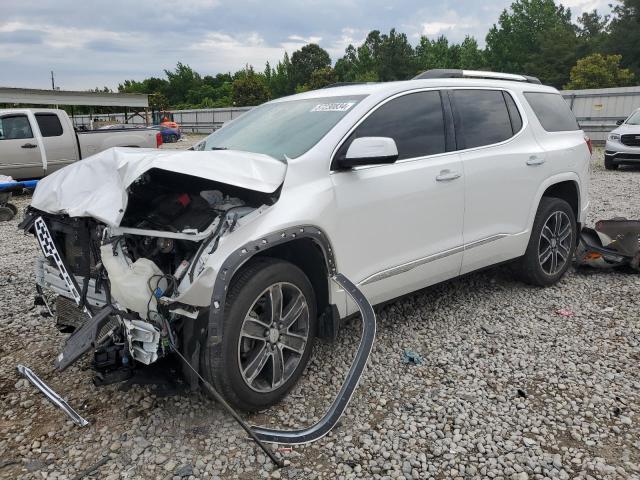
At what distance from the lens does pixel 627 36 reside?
45438 millimetres

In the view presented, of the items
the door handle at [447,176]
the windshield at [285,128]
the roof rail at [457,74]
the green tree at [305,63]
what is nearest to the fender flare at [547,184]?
the roof rail at [457,74]

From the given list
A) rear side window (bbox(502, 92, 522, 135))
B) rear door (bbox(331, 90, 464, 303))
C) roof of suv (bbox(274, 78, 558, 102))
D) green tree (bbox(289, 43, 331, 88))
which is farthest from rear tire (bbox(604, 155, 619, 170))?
green tree (bbox(289, 43, 331, 88))

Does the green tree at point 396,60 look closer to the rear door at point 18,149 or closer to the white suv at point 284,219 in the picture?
the rear door at point 18,149

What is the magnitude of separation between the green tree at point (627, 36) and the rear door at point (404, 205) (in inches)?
1971

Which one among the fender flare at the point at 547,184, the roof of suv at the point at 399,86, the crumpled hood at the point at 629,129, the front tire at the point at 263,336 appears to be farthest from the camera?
the crumpled hood at the point at 629,129

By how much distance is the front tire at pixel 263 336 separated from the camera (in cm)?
274

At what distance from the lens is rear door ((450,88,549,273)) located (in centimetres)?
410

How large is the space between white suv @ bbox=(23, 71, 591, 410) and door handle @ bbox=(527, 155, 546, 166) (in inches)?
0.5

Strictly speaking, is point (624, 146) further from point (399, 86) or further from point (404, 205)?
point (404, 205)

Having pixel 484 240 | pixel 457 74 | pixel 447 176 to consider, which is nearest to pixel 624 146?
pixel 457 74

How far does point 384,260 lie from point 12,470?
2.39 meters

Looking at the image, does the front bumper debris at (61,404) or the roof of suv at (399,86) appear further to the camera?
the roof of suv at (399,86)

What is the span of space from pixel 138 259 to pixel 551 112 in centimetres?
409

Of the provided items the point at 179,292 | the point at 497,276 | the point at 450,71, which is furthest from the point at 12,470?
the point at 497,276
